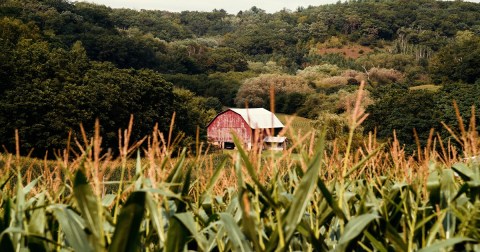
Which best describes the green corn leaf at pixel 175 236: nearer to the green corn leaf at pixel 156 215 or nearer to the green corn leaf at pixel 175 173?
the green corn leaf at pixel 156 215

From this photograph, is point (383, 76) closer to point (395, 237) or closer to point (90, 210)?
point (395, 237)

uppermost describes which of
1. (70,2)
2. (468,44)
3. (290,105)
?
(70,2)

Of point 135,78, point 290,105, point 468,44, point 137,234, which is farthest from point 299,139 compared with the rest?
point 468,44

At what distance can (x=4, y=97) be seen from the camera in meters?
53.1

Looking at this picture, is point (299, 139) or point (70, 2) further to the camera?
point (70, 2)

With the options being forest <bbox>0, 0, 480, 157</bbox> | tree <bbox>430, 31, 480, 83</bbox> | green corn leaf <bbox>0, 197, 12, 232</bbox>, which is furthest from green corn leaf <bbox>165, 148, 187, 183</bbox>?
tree <bbox>430, 31, 480, 83</bbox>

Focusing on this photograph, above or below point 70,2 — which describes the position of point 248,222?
below

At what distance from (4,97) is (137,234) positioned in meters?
54.9

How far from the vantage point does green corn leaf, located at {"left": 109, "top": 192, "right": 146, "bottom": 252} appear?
92.0 inches

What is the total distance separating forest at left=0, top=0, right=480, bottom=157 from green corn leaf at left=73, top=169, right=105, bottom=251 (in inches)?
30.7

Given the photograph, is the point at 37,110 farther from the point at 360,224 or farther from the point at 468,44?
the point at 468,44

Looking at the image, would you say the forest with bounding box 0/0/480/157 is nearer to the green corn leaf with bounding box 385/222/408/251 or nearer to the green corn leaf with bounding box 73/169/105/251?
the green corn leaf with bounding box 385/222/408/251

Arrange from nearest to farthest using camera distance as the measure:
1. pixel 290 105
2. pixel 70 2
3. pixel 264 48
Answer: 1. pixel 290 105
2. pixel 70 2
3. pixel 264 48

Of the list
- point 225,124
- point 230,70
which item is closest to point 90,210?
point 225,124
